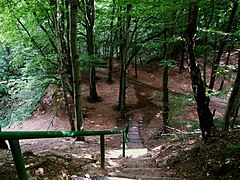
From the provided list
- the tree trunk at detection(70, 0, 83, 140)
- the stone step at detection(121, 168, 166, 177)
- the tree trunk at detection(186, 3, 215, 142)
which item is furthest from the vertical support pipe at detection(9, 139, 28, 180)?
the tree trunk at detection(70, 0, 83, 140)

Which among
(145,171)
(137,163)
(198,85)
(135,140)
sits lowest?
(135,140)

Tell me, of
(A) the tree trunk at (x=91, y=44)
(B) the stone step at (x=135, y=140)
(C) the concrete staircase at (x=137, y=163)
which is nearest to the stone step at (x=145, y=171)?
(C) the concrete staircase at (x=137, y=163)

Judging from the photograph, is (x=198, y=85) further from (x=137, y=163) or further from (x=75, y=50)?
(x=75, y=50)

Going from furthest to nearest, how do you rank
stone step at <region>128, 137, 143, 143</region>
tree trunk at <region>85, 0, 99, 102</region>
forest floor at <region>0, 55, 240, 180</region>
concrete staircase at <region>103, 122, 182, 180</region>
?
tree trunk at <region>85, 0, 99, 102</region>, stone step at <region>128, 137, 143, 143</region>, concrete staircase at <region>103, 122, 182, 180</region>, forest floor at <region>0, 55, 240, 180</region>

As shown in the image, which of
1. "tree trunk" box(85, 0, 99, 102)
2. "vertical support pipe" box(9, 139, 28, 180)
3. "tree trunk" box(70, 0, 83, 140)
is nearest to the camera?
"vertical support pipe" box(9, 139, 28, 180)

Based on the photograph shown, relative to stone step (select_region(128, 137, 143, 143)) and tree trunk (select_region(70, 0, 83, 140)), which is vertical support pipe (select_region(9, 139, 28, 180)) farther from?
stone step (select_region(128, 137, 143, 143))

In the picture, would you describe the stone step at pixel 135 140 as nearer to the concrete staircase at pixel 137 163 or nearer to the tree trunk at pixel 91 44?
the concrete staircase at pixel 137 163

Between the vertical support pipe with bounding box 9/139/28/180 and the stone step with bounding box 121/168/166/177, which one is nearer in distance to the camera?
the vertical support pipe with bounding box 9/139/28/180

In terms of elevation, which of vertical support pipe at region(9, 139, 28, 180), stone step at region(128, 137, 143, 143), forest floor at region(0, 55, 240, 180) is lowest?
stone step at region(128, 137, 143, 143)

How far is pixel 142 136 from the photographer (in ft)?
36.4

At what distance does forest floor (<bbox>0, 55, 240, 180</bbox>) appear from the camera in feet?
10.2

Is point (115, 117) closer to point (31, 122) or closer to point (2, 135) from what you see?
point (31, 122)

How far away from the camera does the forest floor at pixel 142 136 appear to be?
311cm

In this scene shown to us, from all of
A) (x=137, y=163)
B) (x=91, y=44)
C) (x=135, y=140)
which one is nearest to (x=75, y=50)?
(x=137, y=163)
